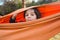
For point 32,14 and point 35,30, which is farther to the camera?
point 32,14

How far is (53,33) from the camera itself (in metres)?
0.96

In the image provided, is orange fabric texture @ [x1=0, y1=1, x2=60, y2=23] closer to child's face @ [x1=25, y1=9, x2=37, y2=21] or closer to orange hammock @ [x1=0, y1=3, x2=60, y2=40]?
child's face @ [x1=25, y1=9, x2=37, y2=21]

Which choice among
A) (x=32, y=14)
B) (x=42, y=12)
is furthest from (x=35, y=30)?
(x=42, y=12)

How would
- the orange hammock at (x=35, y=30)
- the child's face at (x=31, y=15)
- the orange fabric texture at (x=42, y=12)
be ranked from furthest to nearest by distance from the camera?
the orange fabric texture at (x=42, y=12) < the child's face at (x=31, y=15) < the orange hammock at (x=35, y=30)

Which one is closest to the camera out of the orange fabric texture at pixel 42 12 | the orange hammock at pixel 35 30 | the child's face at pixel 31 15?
the orange hammock at pixel 35 30

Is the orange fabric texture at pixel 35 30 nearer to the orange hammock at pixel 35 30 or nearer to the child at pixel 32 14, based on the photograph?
the orange hammock at pixel 35 30

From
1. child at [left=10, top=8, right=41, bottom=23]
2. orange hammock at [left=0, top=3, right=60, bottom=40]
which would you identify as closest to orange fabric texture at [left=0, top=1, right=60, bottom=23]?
child at [left=10, top=8, right=41, bottom=23]

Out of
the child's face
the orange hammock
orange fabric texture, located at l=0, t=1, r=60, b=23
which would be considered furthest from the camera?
orange fabric texture, located at l=0, t=1, r=60, b=23

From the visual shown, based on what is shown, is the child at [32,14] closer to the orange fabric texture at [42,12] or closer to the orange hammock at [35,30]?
the orange fabric texture at [42,12]

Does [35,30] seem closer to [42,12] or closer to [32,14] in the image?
[32,14]

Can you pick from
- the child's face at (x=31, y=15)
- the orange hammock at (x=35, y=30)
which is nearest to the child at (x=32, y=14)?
the child's face at (x=31, y=15)

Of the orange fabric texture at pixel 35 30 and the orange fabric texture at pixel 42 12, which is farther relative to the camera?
the orange fabric texture at pixel 42 12

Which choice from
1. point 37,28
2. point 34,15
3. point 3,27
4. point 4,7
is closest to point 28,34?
point 37,28

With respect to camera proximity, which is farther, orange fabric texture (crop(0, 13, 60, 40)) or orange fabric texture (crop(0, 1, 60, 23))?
orange fabric texture (crop(0, 1, 60, 23))
